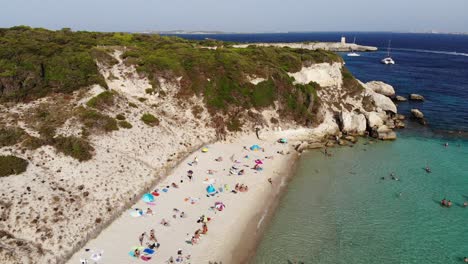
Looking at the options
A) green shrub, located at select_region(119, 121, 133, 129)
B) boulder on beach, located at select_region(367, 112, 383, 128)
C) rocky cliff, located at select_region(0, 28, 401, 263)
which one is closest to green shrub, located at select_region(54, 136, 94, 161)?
rocky cliff, located at select_region(0, 28, 401, 263)

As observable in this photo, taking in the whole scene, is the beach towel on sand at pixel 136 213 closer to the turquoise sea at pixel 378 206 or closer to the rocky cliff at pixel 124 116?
the rocky cliff at pixel 124 116

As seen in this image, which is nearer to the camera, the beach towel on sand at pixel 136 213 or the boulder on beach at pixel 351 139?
the beach towel on sand at pixel 136 213

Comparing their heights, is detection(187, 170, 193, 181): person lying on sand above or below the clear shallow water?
above

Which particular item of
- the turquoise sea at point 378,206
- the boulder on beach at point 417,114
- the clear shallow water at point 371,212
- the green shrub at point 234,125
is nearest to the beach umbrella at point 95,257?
the turquoise sea at point 378,206

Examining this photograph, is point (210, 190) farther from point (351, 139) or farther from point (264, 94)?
point (351, 139)

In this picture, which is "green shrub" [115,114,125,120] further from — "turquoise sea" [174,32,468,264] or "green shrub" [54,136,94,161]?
"turquoise sea" [174,32,468,264]

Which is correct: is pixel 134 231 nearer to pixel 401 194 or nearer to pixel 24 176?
pixel 24 176
